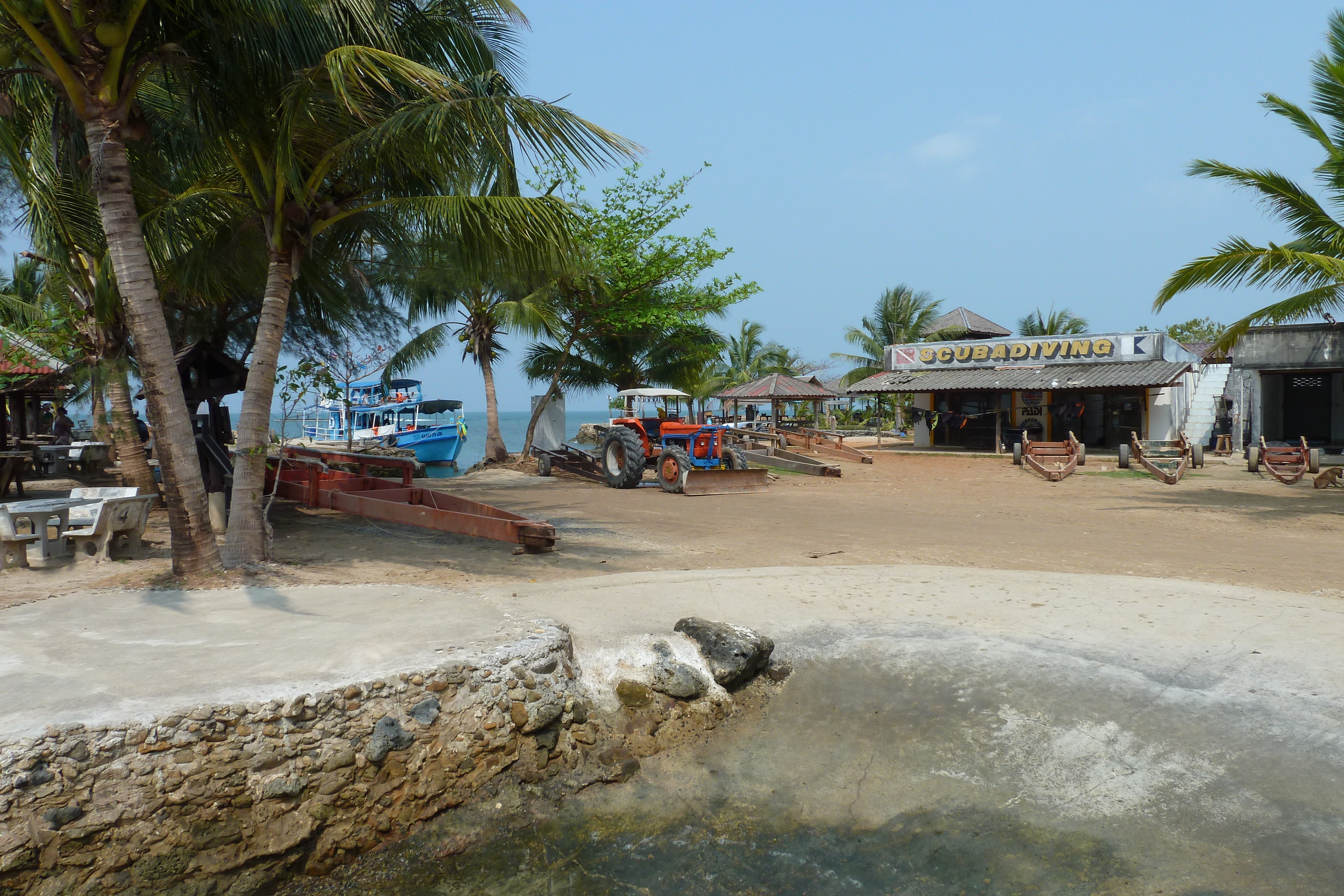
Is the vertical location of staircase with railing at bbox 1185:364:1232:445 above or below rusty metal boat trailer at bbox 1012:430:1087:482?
above

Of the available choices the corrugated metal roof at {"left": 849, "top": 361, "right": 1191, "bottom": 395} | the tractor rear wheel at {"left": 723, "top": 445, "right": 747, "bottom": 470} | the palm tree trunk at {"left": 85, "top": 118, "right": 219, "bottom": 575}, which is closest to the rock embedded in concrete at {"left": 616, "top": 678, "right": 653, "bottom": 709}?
the palm tree trunk at {"left": 85, "top": 118, "right": 219, "bottom": 575}

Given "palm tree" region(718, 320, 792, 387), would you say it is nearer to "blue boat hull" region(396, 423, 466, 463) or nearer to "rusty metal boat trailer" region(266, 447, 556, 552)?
"blue boat hull" region(396, 423, 466, 463)

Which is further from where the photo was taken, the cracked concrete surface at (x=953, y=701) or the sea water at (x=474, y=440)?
the sea water at (x=474, y=440)

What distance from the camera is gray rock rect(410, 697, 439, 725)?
4.17m

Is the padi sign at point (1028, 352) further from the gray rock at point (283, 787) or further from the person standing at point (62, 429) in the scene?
the gray rock at point (283, 787)

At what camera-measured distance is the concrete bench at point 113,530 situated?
7465 mm

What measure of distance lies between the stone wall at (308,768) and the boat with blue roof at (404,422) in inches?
1267

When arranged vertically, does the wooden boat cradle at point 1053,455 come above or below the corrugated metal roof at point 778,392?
below

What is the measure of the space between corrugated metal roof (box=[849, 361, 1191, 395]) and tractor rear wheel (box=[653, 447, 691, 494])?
43.6 ft

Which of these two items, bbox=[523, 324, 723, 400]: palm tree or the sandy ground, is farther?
bbox=[523, 324, 723, 400]: palm tree

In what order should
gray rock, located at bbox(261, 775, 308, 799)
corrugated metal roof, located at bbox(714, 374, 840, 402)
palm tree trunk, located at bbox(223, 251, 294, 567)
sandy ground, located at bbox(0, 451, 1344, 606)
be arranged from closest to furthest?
gray rock, located at bbox(261, 775, 308, 799)
palm tree trunk, located at bbox(223, 251, 294, 567)
sandy ground, located at bbox(0, 451, 1344, 606)
corrugated metal roof, located at bbox(714, 374, 840, 402)

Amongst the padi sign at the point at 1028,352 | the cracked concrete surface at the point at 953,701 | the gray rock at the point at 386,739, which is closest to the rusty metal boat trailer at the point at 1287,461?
the padi sign at the point at 1028,352

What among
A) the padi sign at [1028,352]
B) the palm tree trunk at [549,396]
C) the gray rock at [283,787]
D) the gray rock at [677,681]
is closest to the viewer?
the gray rock at [283,787]

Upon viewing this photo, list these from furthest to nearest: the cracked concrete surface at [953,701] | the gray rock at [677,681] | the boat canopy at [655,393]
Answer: the boat canopy at [655,393] < the gray rock at [677,681] < the cracked concrete surface at [953,701]
